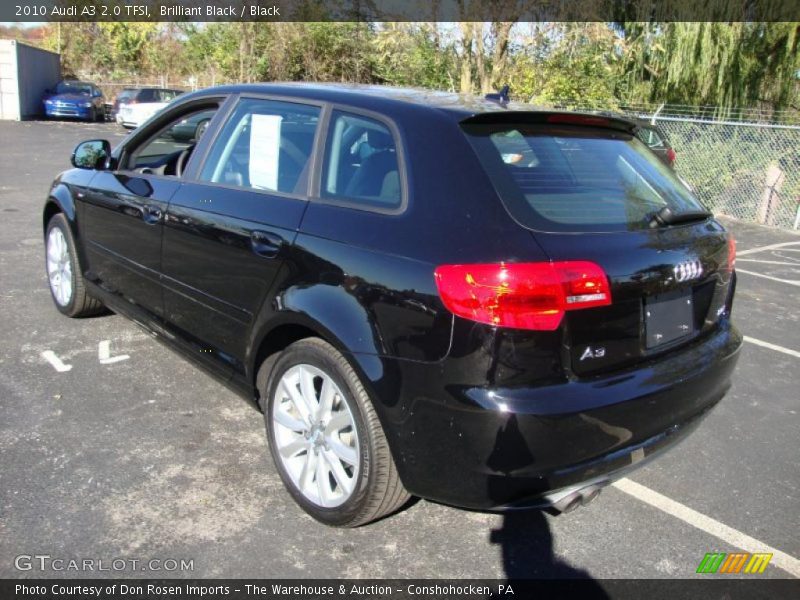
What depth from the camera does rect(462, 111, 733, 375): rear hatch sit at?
2.33 metres

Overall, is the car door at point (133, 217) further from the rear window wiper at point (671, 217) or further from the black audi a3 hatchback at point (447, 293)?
the rear window wiper at point (671, 217)

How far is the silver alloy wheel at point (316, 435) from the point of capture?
266 centimetres

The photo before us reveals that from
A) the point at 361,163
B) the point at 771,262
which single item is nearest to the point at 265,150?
the point at 361,163

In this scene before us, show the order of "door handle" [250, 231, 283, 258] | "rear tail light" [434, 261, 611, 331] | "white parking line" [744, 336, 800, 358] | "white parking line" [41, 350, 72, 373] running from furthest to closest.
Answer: "white parking line" [744, 336, 800, 358], "white parking line" [41, 350, 72, 373], "door handle" [250, 231, 283, 258], "rear tail light" [434, 261, 611, 331]

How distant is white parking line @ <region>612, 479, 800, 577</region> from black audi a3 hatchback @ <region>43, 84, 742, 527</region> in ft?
1.66

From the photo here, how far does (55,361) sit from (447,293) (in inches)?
125

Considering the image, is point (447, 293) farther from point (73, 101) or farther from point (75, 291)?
point (73, 101)

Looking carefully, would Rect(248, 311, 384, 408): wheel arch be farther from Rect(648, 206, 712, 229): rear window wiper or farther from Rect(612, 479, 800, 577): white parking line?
Rect(612, 479, 800, 577): white parking line

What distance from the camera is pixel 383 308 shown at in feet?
7.90

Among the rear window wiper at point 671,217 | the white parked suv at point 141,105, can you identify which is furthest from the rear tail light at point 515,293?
the white parked suv at point 141,105

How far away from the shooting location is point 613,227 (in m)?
2.50

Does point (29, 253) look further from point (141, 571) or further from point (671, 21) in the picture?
point (671, 21)

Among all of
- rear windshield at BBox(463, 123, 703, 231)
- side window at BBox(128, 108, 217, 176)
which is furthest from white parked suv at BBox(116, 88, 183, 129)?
rear windshield at BBox(463, 123, 703, 231)

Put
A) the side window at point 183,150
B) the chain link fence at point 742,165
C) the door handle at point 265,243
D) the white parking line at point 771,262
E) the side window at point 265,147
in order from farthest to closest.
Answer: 1. the chain link fence at point 742,165
2. the white parking line at point 771,262
3. the side window at point 183,150
4. the side window at point 265,147
5. the door handle at point 265,243
